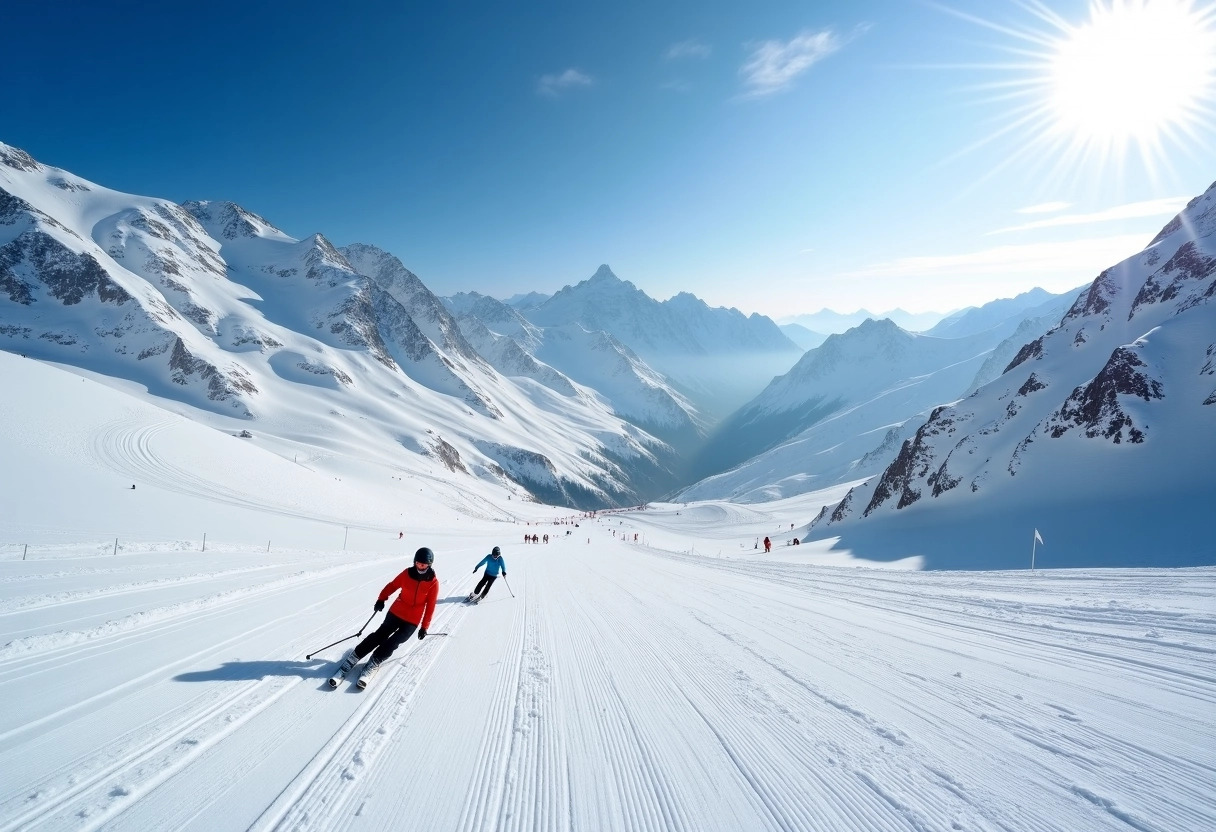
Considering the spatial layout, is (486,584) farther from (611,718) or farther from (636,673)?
(611,718)

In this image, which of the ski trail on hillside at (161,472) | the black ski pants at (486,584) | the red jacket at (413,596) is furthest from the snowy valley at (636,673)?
the ski trail on hillside at (161,472)

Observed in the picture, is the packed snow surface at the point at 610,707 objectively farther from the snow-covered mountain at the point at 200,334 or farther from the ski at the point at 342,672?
the snow-covered mountain at the point at 200,334

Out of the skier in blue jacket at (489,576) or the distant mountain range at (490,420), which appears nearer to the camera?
the skier in blue jacket at (489,576)

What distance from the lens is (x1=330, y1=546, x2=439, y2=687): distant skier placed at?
6.93m

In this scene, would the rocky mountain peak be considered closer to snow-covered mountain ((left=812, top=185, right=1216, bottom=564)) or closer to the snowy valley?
the snowy valley

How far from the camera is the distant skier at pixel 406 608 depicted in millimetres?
6926

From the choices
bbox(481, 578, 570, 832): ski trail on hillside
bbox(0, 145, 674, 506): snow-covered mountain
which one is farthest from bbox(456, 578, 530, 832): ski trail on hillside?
bbox(0, 145, 674, 506): snow-covered mountain

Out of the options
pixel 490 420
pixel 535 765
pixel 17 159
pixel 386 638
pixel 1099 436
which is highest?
pixel 17 159

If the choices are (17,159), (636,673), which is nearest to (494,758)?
(636,673)

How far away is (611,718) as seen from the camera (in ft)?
18.6

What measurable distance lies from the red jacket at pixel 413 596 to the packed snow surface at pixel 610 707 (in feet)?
2.24

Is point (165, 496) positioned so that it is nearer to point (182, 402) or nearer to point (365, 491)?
point (365, 491)

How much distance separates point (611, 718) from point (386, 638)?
11.5 feet

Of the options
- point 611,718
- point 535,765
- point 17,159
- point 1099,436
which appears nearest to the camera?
point 535,765
